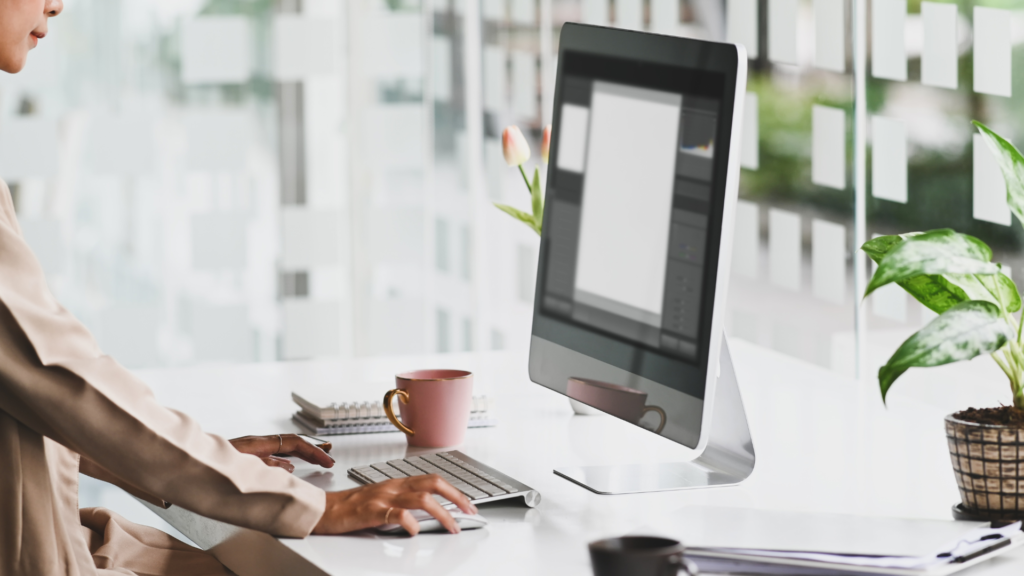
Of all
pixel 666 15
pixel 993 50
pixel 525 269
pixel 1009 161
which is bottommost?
pixel 525 269

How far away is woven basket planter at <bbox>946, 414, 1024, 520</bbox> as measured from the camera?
36.9 inches

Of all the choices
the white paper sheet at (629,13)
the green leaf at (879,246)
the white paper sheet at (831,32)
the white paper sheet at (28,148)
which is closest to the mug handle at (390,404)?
the green leaf at (879,246)

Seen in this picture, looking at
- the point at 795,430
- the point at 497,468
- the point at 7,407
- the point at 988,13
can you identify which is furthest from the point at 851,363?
the point at 7,407

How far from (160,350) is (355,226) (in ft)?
2.41

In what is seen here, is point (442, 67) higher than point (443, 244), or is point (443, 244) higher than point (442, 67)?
point (442, 67)

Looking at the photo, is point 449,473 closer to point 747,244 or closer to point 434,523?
point 434,523

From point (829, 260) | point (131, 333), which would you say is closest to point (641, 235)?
point (829, 260)

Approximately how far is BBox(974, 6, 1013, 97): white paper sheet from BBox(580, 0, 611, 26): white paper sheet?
1471 millimetres

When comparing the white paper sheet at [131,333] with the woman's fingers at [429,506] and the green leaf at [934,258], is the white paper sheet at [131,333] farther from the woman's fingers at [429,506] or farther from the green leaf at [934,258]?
the green leaf at [934,258]

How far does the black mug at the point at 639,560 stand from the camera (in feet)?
2.29

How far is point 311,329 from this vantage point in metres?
3.77

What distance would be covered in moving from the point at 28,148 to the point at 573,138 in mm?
2561

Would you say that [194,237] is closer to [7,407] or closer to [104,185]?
[104,185]

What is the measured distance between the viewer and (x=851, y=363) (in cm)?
262
